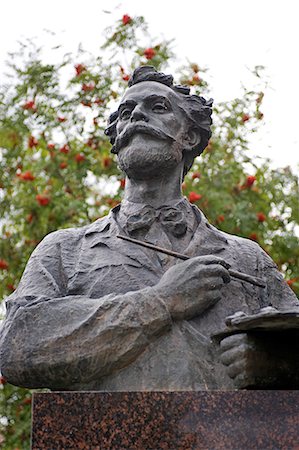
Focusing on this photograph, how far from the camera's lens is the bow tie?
575cm

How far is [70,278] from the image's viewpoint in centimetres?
556

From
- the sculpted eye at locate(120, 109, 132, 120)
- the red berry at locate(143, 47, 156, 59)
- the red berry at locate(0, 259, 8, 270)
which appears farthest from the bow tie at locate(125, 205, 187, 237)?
the red berry at locate(143, 47, 156, 59)

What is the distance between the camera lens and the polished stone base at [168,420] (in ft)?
15.3

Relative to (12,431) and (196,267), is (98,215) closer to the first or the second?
(12,431)

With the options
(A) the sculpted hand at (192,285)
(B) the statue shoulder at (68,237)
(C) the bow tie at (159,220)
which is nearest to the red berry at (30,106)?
(B) the statue shoulder at (68,237)

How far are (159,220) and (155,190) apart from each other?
0.56 feet

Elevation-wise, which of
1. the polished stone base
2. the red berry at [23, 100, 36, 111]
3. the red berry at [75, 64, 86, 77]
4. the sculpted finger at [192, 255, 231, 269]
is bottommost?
the red berry at [23, 100, 36, 111]

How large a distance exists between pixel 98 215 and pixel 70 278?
5528 mm

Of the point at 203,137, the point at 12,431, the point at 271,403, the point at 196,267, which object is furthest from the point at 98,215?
the point at 271,403

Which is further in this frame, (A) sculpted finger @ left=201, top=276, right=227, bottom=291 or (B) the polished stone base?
(A) sculpted finger @ left=201, top=276, right=227, bottom=291

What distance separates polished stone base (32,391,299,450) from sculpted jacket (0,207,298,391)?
1.12 feet

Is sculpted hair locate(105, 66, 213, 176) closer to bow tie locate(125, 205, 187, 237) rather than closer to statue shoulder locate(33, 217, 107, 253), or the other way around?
bow tie locate(125, 205, 187, 237)

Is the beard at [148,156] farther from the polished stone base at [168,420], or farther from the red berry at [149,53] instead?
the red berry at [149,53]

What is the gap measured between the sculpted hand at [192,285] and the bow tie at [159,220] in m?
0.45
